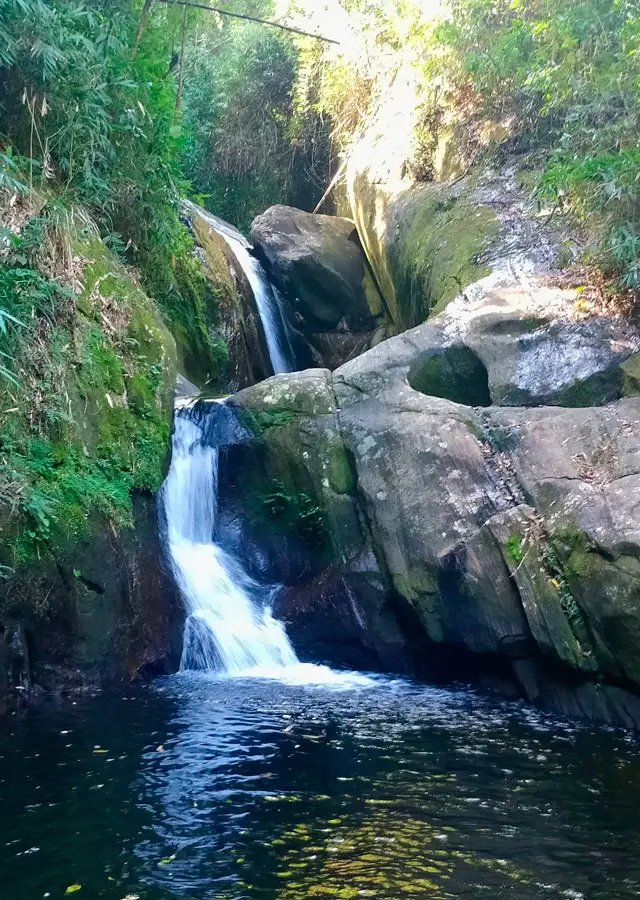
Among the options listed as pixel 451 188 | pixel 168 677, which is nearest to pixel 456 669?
pixel 168 677

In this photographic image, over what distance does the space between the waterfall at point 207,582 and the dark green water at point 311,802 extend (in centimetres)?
137

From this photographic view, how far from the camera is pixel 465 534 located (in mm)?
8281

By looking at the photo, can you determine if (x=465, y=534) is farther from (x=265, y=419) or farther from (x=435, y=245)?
(x=435, y=245)

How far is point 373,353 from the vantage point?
1040 cm

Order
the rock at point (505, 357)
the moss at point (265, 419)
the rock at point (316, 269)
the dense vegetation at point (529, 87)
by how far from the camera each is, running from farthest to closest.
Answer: the rock at point (316, 269)
the moss at point (265, 419)
the rock at point (505, 357)
the dense vegetation at point (529, 87)

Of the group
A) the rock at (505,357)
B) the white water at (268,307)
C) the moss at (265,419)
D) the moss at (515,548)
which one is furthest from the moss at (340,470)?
the white water at (268,307)

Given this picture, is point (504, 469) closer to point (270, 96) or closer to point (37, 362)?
point (37, 362)

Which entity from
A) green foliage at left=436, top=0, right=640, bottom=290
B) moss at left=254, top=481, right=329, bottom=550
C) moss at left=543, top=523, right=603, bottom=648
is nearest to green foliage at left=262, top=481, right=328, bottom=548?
moss at left=254, top=481, right=329, bottom=550

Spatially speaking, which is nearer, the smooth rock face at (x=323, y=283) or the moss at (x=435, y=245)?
the moss at (x=435, y=245)

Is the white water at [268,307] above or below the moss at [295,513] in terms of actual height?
above

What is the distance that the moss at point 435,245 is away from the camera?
38.9 feet

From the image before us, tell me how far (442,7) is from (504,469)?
9.28 m

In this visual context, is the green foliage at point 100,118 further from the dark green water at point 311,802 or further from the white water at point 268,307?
the dark green water at point 311,802

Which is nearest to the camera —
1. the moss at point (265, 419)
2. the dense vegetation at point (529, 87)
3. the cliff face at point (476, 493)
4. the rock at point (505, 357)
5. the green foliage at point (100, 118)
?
the cliff face at point (476, 493)
